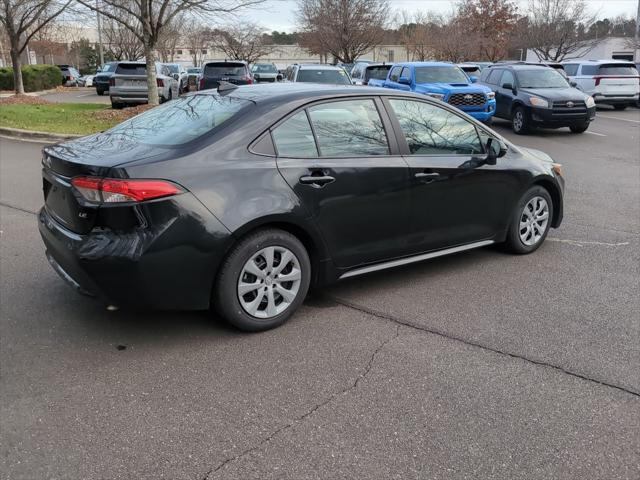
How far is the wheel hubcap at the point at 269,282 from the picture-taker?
12.8 feet

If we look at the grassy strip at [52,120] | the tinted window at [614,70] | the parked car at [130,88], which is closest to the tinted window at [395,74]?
the parked car at [130,88]

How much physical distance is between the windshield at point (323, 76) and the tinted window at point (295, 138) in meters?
13.0

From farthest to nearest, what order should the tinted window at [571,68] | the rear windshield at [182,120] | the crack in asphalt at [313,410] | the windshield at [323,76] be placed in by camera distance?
1. the tinted window at [571,68]
2. the windshield at [323,76]
3. the rear windshield at [182,120]
4. the crack in asphalt at [313,410]

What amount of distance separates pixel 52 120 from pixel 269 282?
13722 mm

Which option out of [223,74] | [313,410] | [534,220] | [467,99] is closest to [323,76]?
[467,99]

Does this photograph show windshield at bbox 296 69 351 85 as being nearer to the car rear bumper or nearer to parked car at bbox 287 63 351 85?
parked car at bbox 287 63 351 85

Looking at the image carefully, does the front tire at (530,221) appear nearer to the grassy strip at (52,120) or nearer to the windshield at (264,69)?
the grassy strip at (52,120)

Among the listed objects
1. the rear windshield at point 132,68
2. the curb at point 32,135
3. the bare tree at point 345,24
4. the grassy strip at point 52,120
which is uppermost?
the bare tree at point 345,24

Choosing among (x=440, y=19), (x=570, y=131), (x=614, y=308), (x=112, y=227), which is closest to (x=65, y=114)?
(x=570, y=131)

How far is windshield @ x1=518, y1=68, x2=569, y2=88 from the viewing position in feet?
51.0

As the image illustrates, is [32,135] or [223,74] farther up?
[223,74]

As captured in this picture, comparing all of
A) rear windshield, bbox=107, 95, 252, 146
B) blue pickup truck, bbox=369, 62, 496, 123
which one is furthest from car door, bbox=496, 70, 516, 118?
rear windshield, bbox=107, 95, 252, 146

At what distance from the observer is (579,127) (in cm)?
1524

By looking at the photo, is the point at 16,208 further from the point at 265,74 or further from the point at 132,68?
the point at 265,74
